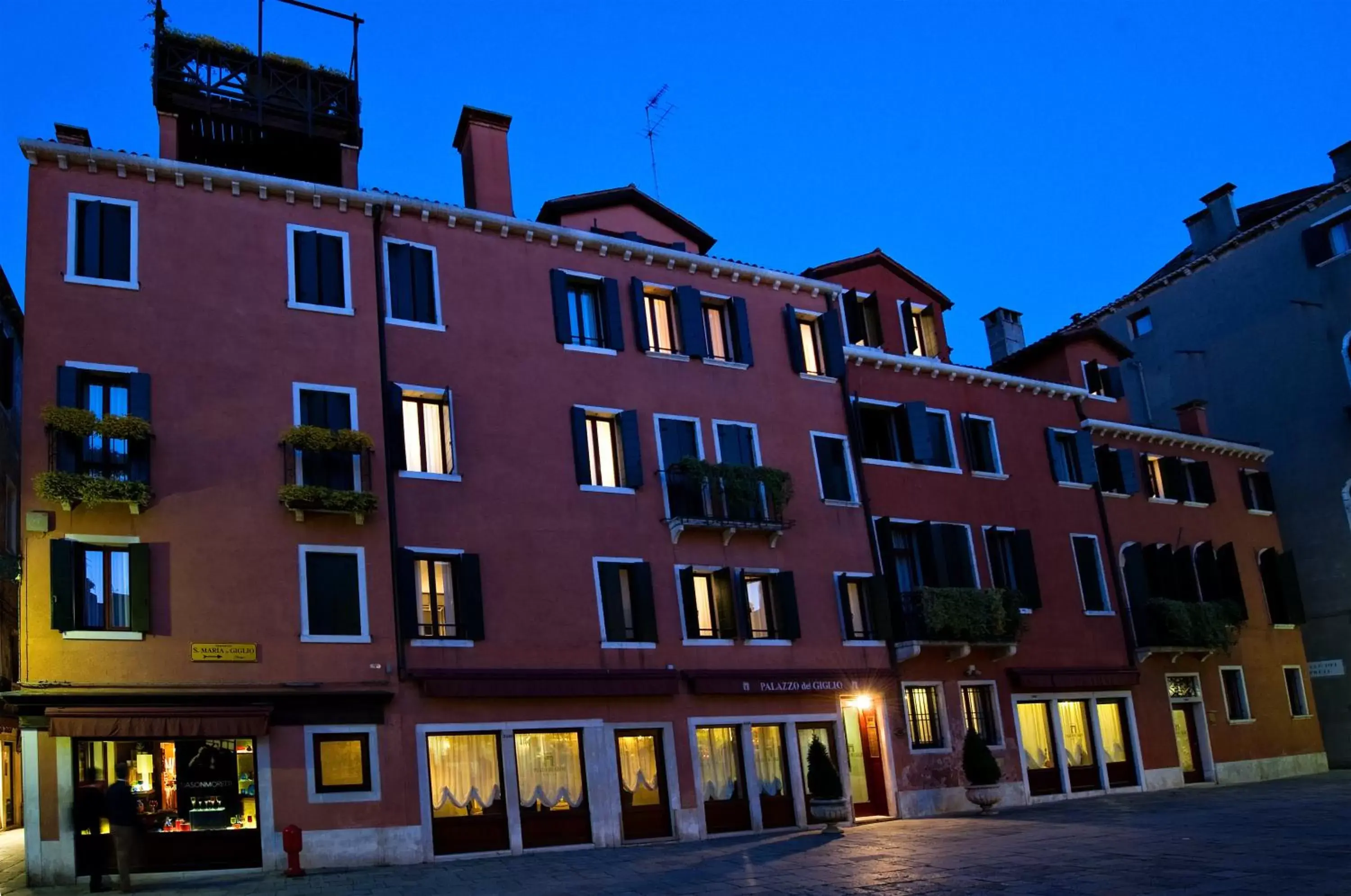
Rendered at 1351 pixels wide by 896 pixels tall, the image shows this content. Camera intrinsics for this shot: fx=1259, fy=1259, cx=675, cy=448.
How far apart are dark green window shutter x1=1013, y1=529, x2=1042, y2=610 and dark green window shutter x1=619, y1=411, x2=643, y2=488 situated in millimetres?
11008

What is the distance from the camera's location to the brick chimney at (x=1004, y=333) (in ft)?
131

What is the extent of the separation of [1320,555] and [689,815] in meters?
24.0

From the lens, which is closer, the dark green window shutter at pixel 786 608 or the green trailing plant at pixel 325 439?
the green trailing plant at pixel 325 439

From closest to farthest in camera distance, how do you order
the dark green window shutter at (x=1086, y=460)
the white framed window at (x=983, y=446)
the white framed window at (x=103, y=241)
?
the white framed window at (x=103, y=241), the white framed window at (x=983, y=446), the dark green window shutter at (x=1086, y=460)

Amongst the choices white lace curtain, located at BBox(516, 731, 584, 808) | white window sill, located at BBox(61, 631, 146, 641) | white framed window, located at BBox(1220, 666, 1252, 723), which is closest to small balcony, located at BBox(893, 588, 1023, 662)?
white lace curtain, located at BBox(516, 731, 584, 808)

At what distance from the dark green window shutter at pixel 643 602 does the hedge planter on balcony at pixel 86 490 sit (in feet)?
30.2

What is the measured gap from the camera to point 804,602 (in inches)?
1067

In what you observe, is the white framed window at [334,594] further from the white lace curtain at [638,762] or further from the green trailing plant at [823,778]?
the green trailing plant at [823,778]

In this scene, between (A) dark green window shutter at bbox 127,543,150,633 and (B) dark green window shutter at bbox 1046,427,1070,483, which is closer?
(A) dark green window shutter at bbox 127,543,150,633

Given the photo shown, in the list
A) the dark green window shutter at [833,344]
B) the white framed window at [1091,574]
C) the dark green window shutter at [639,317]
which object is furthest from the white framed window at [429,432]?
the white framed window at [1091,574]

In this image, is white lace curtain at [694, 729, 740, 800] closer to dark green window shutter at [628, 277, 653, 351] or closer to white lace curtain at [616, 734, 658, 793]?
white lace curtain at [616, 734, 658, 793]

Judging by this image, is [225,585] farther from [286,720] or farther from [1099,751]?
[1099,751]

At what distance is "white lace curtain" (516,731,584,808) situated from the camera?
22.8 meters

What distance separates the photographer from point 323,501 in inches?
838
